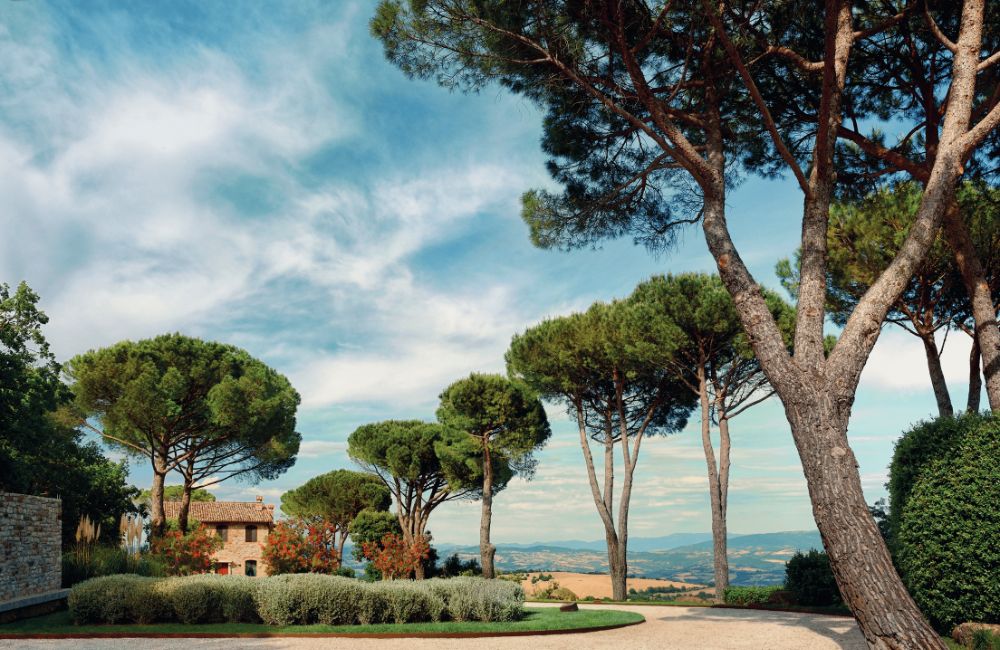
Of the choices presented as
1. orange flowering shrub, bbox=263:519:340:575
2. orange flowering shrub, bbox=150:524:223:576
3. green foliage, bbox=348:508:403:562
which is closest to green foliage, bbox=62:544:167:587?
orange flowering shrub, bbox=150:524:223:576

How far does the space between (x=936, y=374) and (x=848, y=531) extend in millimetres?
10091

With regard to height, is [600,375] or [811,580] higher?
[600,375]

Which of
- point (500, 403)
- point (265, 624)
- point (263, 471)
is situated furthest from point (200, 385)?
point (265, 624)

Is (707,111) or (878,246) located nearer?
(707,111)

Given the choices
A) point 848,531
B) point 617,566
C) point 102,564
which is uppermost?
point 848,531

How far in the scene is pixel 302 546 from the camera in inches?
635

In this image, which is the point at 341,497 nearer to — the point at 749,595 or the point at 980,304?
the point at 749,595

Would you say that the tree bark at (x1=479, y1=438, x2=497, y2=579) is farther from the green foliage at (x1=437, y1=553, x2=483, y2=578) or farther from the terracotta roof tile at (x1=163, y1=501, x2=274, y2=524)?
the terracotta roof tile at (x1=163, y1=501, x2=274, y2=524)

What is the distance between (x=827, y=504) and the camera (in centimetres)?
593

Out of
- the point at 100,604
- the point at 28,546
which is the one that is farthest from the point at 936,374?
the point at 28,546

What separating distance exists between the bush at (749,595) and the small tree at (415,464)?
1111 centimetres

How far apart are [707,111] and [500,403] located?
16044 millimetres

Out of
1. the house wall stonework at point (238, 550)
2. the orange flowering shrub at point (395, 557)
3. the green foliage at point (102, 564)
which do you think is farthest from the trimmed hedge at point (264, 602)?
the house wall stonework at point (238, 550)

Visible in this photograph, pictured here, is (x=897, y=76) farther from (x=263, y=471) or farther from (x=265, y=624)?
(x=263, y=471)
